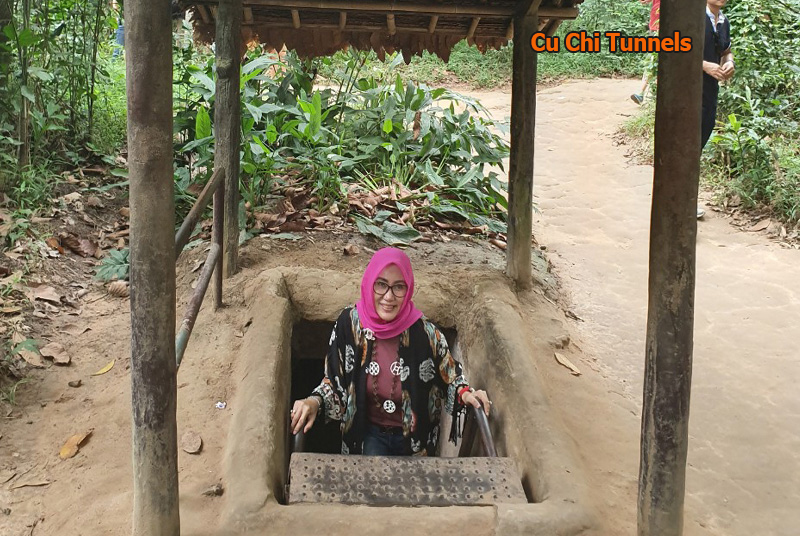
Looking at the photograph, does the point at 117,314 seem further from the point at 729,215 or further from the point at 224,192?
the point at 729,215

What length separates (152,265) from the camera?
2.29m

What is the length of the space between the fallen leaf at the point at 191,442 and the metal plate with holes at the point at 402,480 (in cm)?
37

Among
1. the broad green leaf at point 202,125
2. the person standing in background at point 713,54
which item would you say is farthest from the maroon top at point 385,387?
the person standing in background at point 713,54

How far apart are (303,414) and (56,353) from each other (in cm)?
141

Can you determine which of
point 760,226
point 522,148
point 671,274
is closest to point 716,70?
point 760,226

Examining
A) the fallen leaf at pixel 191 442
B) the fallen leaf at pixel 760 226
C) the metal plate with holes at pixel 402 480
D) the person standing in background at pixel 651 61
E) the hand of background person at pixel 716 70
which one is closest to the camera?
the metal plate with holes at pixel 402 480

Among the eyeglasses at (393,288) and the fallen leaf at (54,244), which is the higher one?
the fallen leaf at (54,244)

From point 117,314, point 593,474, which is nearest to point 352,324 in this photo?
point 593,474

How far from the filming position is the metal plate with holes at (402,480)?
8.80 ft

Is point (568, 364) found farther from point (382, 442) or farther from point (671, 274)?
point (671, 274)

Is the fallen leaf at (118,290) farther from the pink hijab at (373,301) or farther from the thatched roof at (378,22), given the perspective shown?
the pink hijab at (373,301)

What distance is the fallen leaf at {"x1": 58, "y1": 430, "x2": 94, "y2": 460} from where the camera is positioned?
9.89 feet

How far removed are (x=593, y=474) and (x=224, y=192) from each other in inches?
93.3

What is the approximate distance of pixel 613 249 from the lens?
6332 millimetres
